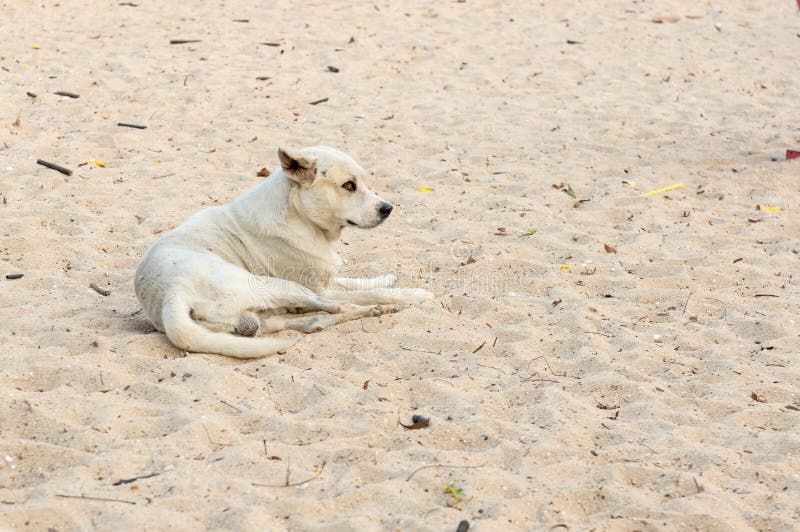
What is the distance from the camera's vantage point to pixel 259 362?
480 centimetres

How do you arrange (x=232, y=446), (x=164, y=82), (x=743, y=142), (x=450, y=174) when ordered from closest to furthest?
(x=232, y=446)
(x=450, y=174)
(x=743, y=142)
(x=164, y=82)

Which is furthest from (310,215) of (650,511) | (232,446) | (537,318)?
(650,511)

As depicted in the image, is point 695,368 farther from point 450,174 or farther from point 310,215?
point 450,174

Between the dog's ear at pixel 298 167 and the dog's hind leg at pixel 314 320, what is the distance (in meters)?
0.83

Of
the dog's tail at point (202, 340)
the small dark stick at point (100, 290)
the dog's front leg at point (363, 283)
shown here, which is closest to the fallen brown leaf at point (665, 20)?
the dog's front leg at point (363, 283)

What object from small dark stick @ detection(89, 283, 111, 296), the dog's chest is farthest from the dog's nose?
small dark stick @ detection(89, 283, 111, 296)

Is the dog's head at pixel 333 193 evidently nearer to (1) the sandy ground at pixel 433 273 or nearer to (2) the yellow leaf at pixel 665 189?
(1) the sandy ground at pixel 433 273

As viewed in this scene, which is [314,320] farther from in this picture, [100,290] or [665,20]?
[665,20]

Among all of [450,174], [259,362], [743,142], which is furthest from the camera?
[743,142]

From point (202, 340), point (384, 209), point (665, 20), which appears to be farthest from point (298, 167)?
point (665, 20)

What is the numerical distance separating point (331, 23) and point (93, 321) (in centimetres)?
789

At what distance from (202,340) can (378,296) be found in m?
1.24

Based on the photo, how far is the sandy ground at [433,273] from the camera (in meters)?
3.64

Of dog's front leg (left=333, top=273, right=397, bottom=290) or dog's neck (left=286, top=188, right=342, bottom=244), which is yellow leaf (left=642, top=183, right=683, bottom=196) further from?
dog's neck (left=286, top=188, right=342, bottom=244)
